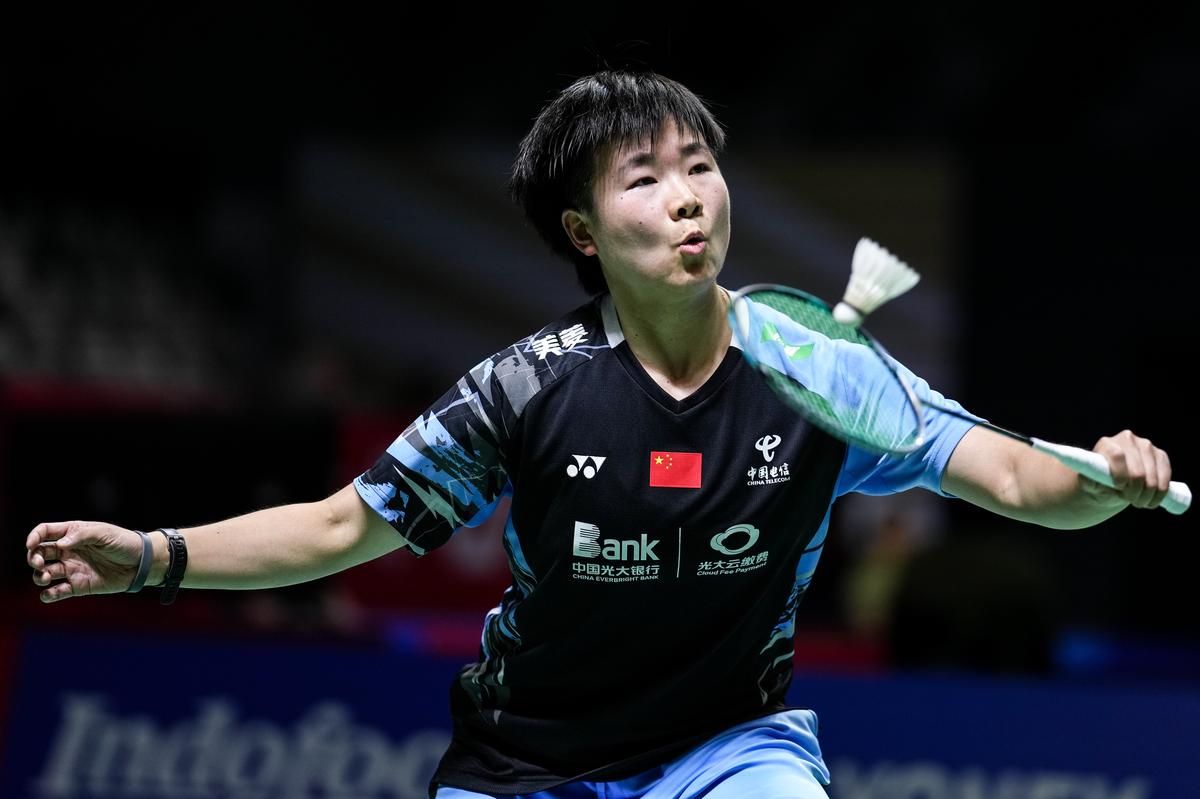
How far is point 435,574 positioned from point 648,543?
15.6 feet

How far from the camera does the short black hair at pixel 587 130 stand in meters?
2.61

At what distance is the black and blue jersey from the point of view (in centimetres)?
254

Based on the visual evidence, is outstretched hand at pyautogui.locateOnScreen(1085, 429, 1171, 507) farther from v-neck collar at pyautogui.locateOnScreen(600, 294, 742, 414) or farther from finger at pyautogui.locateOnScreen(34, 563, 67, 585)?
finger at pyautogui.locateOnScreen(34, 563, 67, 585)

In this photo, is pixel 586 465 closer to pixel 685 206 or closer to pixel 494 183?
pixel 685 206

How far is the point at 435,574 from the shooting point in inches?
283

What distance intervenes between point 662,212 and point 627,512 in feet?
1.58

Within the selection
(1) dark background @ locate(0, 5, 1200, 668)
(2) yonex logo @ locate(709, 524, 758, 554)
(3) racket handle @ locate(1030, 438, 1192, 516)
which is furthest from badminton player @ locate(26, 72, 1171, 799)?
(1) dark background @ locate(0, 5, 1200, 668)

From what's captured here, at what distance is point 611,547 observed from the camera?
8.29 ft

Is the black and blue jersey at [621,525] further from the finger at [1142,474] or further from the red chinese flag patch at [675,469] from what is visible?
the finger at [1142,474]

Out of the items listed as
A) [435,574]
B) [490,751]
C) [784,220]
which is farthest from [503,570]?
[490,751]

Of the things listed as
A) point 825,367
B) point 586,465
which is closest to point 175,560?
point 586,465

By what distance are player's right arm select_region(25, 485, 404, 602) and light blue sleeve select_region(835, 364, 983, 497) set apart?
778 mm

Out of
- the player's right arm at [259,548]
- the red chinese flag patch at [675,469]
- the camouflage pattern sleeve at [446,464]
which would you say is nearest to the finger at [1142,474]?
the red chinese flag patch at [675,469]

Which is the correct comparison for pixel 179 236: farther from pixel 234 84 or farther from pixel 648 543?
pixel 648 543
